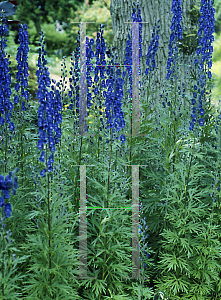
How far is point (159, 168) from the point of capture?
4.18 metres

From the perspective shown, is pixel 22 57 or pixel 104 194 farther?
pixel 22 57

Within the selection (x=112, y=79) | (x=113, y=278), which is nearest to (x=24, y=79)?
(x=112, y=79)

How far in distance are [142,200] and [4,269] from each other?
1.89 m

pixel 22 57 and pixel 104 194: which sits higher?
pixel 22 57

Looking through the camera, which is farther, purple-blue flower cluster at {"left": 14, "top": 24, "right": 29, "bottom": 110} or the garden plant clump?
purple-blue flower cluster at {"left": 14, "top": 24, "right": 29, "bottom": 110}

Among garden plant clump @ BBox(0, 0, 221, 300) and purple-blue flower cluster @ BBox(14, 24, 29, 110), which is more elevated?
purple-blue flower cluster @ BBox(14, 24, 29, 110)

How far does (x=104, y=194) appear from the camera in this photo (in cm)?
305

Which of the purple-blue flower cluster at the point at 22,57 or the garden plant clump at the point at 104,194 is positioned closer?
the garden plant clump at the point at 104,194

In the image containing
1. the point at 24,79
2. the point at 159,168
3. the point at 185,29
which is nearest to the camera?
the point at 24,79

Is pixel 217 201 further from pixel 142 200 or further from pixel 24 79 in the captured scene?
pixel 24 79

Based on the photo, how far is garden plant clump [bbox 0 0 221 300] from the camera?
265 cm

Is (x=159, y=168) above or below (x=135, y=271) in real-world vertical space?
above

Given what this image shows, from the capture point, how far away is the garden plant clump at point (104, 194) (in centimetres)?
265

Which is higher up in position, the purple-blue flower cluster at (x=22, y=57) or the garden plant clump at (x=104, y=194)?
the purple-blue flower cluster at (x=22, y=57)
